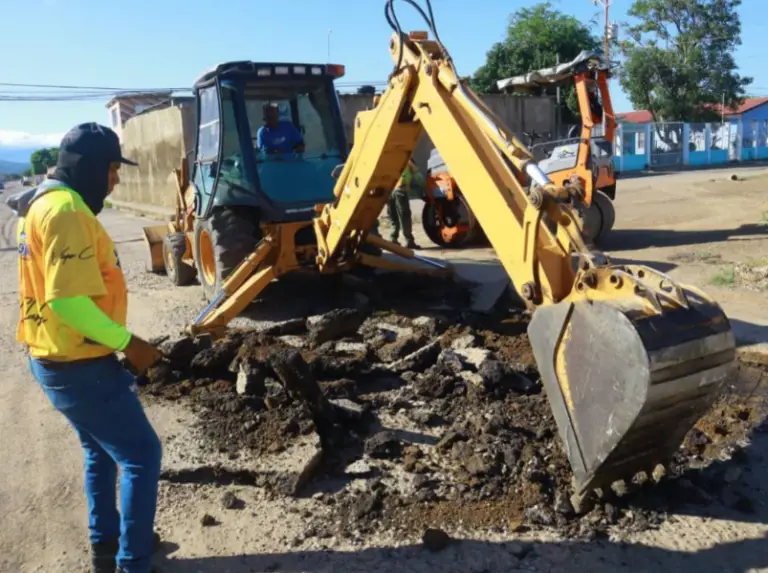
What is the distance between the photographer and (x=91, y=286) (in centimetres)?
255

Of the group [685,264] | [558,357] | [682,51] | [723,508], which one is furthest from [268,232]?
[682,51]

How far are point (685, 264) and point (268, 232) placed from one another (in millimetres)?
5548

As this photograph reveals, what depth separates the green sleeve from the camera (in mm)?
2498

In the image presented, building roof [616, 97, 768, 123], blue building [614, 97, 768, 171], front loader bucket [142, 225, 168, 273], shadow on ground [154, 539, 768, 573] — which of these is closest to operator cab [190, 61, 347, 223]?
front loader bucket [142, 225, 168, 273]

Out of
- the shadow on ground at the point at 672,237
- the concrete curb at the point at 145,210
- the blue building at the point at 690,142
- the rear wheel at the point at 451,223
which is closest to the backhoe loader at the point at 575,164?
the rear wheel at the point at 451,223

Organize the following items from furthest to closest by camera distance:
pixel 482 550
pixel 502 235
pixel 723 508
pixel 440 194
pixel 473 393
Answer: pixel 440 194
pixel 473 393
pixel 502 235
pixel 723 508
pixel 482 550

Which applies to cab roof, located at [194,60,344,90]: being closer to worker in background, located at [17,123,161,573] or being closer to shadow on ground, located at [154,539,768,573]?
worker in background, located at [17,123,161,573]

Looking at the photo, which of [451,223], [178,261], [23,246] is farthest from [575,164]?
[23,246]

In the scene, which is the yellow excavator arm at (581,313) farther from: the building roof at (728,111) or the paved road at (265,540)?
the building roof at (728,111)

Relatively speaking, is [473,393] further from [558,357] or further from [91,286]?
[91,286]

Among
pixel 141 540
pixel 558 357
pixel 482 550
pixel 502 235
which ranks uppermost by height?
pixel 502 235

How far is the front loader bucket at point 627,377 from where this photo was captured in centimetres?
286

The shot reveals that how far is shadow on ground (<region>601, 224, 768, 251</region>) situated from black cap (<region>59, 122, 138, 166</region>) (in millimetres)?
9153

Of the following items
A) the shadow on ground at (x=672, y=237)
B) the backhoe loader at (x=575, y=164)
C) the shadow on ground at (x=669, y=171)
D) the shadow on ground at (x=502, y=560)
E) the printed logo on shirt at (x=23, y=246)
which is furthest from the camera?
the shadow on ground at (x=669, y=171)
